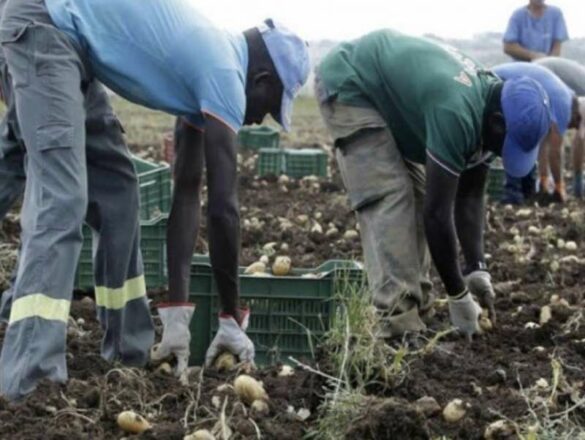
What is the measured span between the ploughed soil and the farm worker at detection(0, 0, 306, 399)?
0.21 meters

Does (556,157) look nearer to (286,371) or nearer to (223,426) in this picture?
(286,371)

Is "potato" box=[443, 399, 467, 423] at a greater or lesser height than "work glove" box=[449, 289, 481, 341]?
greater

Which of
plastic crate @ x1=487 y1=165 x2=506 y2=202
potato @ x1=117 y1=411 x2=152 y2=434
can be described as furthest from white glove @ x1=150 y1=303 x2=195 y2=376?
plastic crate @ x1=487 y1=165 x2=506 y2=202

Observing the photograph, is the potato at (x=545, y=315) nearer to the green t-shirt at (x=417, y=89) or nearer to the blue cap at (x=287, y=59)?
the green t-shirt at (x=417, y=89)

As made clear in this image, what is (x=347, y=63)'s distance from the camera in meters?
5.67

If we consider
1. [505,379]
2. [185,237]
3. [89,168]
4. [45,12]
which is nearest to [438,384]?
[505,379]

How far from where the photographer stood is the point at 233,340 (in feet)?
15.2

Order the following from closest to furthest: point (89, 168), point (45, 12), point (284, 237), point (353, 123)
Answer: point (45, 12) → point (89, 168) → point (353, 123) → point (284, 237)

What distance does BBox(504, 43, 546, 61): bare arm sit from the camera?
11078 mm

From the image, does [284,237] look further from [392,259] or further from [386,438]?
[386,438]

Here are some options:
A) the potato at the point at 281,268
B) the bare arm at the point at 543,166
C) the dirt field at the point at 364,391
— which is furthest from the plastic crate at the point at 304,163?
the potato at the point at 281,268

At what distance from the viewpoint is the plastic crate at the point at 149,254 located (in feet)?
20.1

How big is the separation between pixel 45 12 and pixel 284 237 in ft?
12.9

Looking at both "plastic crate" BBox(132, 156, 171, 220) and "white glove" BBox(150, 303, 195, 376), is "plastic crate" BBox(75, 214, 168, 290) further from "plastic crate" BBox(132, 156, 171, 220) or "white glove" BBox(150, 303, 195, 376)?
"white glove" BBox(150, 303, 195, 376)
